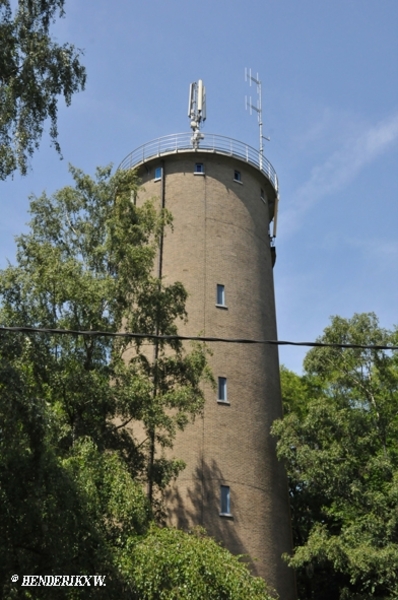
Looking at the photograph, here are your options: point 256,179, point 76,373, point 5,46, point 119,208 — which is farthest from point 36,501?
point 256,179

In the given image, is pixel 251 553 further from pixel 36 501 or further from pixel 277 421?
pixel 36 501

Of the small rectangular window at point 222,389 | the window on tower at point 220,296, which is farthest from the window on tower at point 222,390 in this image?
the window on tower at point 220,296

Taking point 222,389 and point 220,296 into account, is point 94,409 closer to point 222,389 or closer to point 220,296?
point 222,389

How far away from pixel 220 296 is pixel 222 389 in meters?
3.77

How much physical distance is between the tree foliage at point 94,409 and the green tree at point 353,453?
4.76m

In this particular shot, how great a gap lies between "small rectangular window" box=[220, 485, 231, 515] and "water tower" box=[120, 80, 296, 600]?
0.03m

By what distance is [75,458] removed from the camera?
1739 centimetres

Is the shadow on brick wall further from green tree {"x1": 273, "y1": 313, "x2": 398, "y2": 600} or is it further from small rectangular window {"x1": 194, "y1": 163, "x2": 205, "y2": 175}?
small rectangular window {"x1": 194, "y1": 163, "x2": 205, "y2": 175}

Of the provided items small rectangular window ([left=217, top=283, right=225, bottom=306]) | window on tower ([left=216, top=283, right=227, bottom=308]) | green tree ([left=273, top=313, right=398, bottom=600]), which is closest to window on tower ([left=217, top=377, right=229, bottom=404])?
green tree ([left=273, top=313, right=398, bottom=600])

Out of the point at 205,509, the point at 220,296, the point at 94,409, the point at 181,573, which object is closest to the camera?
the point at 181,573

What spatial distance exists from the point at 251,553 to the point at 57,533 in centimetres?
1095

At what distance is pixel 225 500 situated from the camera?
2448 cm

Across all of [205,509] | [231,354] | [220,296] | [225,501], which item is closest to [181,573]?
[205,509]

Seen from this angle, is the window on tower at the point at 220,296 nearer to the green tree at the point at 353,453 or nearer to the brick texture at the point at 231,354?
the brick texture at the point at 231,354
